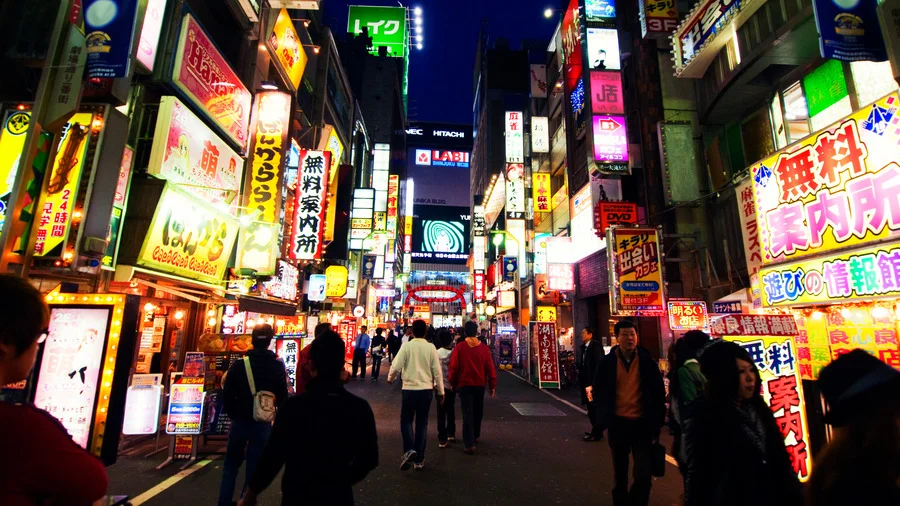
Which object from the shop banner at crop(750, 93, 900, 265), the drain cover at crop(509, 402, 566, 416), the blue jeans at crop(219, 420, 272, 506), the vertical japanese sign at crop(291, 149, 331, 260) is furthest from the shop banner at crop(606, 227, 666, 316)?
the blue jeans at crop(219, 420, 272, 506)

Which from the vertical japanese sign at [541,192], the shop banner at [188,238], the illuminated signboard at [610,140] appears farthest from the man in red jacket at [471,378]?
the vertical japanese sign at [541,192]

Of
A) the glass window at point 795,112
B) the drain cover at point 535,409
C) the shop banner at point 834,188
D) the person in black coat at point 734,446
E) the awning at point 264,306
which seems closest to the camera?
the person in black coat at point 734,446

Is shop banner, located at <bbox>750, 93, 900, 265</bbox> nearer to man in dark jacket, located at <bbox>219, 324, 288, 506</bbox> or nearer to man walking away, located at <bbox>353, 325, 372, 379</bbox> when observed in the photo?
man in dark jacket, located at <bbox>219, 324, 288, 506</bbox>

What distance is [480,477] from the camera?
18.9 ft

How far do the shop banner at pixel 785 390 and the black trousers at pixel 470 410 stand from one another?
12.9 feet

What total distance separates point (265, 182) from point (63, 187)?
6422 mm

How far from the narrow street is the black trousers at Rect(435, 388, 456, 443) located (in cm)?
26

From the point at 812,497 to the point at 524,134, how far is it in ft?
89.6

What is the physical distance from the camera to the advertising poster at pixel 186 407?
644 centimetres

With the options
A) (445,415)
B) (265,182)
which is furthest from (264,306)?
(445,415)

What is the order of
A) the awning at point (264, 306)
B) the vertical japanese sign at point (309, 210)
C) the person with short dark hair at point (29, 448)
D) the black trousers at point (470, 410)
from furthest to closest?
the vertical japanese sign at point (309, 210)
the awning at point (264, 306)
the black trousers at point (470, 410)
the person with short dark hair at point (29, 448)

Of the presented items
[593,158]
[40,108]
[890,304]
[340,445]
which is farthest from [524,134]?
[340,445]

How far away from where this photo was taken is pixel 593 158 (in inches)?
539

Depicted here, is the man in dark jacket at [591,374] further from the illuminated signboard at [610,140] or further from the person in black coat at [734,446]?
the illuminated signboard at [610,140]
